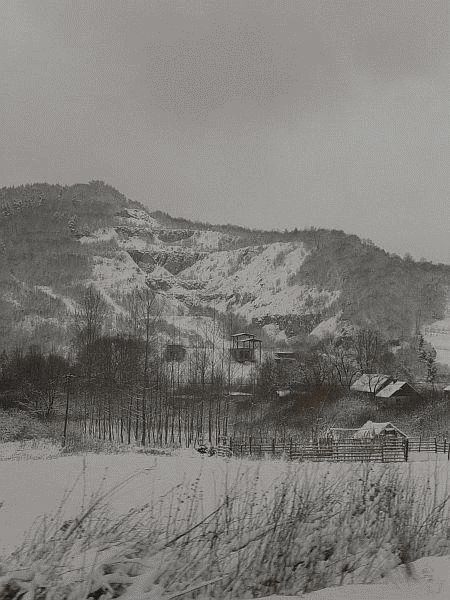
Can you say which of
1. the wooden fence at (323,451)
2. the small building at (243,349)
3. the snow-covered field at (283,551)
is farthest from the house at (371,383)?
the snow-covered field at (283,551)

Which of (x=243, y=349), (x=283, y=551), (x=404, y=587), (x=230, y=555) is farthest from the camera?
(x=243, y=349)

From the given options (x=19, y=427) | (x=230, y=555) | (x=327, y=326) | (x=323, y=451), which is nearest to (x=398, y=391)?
(x=323, y=451)

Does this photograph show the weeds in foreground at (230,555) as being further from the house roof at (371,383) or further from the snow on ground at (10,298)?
the snow on ground at (10,298)

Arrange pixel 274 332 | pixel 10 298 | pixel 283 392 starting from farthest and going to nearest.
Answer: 1. pixel 10 298
2. pixel 274 332
3. pixel 283 392

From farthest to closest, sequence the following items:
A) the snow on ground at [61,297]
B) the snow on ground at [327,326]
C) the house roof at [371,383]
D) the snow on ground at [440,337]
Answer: the snow on ground at [61,297], the snow on ground at [327,326], the snow on ground at [440,337], the house roof at [371,383]

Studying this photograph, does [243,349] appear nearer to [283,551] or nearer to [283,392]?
[283,392]

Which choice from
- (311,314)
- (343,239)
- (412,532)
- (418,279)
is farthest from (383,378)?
(343,239)

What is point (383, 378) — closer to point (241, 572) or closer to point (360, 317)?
point (241, 572)

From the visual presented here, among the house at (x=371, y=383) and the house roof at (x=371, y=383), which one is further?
the house roof at (x=371, y=383)
